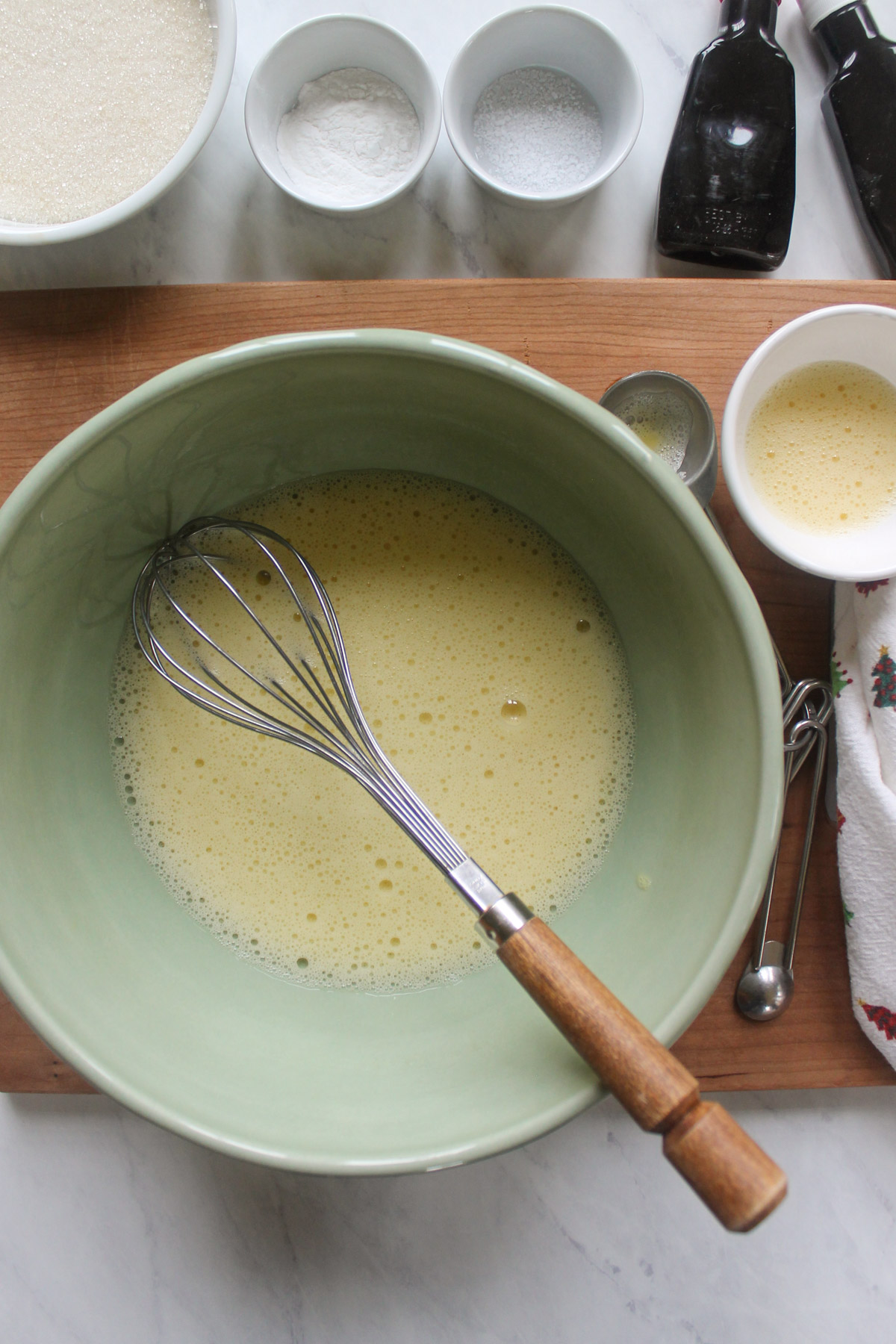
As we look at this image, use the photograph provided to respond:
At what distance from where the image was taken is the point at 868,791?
0.56 metres

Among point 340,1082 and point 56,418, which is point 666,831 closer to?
point 340,1082

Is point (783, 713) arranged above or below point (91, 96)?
below

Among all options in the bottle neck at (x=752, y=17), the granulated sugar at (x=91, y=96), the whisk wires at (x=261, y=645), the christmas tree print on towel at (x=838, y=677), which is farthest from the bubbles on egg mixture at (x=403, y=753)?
the bottle neck at (x=752, y=17)

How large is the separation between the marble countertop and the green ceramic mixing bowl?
18 centimetres

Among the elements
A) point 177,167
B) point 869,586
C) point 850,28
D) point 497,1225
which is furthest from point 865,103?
point 497,1225

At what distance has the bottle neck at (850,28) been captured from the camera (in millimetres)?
601

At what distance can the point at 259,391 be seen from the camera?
1.63 ft

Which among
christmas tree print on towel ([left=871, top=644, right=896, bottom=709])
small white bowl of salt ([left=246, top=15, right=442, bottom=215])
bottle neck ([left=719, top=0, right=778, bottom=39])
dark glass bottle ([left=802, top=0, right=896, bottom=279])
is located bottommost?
christmas tree print on towel ([left=871, top=644, right=896, bottom=709])

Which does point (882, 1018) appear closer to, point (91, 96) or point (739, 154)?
point (739, 154)

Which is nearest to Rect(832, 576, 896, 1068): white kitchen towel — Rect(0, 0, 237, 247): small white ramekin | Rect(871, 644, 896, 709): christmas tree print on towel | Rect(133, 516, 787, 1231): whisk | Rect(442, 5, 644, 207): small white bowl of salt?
Rect(871, 644, 896, 709): christmas tree print on towel

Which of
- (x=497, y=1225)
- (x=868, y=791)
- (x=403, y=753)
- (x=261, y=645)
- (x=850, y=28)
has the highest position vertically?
(x=850, y=28)

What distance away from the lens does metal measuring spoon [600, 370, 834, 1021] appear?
57 centimetres

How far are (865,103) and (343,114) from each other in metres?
0.36

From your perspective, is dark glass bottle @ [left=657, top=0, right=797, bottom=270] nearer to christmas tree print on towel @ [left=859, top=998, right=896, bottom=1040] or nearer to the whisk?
the whisk
